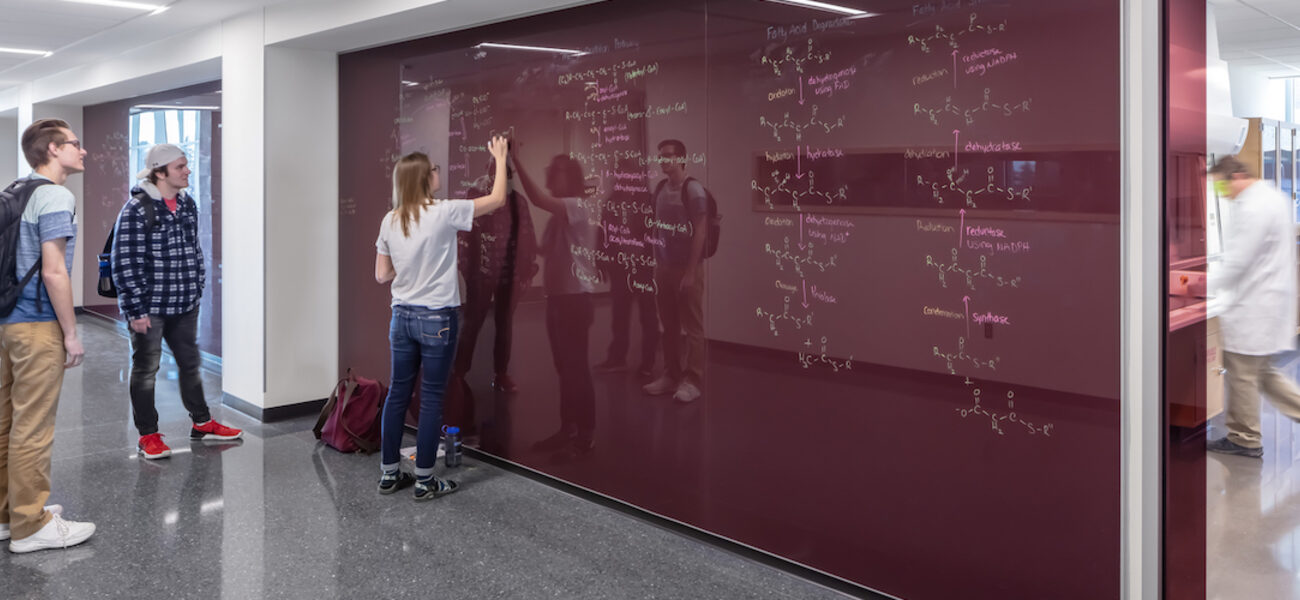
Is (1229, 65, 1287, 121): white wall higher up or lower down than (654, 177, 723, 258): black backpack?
higher up

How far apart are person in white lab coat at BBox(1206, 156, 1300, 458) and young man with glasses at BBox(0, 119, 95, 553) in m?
3.75

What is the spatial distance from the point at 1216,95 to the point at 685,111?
5.81 feet

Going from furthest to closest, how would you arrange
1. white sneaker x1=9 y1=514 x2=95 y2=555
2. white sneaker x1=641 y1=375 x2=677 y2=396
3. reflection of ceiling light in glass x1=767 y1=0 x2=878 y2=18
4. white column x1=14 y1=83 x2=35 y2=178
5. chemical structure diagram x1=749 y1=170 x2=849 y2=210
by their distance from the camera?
white column x1=14 y1=83 x2=35 y2=178 → white sneaker x1=641 y1=375 x2=677 y2=396 → white sneaker x1=9 y1=514 x2=95 y2=555 → chemical structure diagram x1=749 y1=170 x2=849 y2=210 → reflection of ceiling light in glass x1=767 y1=0 x2=878 y2=18

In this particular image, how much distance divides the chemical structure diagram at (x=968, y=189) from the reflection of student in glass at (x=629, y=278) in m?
1.24

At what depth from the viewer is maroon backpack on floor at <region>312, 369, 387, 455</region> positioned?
15.7 ft

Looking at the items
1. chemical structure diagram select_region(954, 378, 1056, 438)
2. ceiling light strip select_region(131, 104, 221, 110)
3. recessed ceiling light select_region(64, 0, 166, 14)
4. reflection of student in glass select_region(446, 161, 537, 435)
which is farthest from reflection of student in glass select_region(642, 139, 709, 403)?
ceiling light strip select_region(131, 104, 221, 110)

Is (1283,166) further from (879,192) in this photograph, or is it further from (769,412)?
(769,412)

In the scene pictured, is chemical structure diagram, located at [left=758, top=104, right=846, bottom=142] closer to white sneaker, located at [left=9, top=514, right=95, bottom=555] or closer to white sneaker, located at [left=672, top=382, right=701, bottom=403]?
white sneaker, located at [left=672, top=382, right=701, bottom=403]

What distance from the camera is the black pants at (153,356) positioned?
4664 millimetres

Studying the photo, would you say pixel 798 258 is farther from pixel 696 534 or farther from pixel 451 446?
pixel 451 446

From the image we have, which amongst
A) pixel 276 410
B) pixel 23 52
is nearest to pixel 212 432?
pixel 276 410

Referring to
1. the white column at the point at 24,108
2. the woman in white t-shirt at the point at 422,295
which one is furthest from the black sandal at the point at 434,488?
the white column at the point at 24,108

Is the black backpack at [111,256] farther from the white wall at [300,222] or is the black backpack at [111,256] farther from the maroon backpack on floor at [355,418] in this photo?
the maroon backpack on floor at [355,418]

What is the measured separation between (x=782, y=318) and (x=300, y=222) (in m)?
3.49
